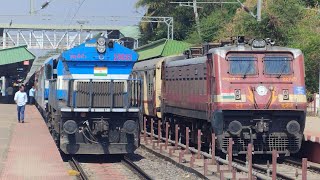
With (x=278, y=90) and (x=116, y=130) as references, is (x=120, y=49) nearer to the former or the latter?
(x=116, y=130)

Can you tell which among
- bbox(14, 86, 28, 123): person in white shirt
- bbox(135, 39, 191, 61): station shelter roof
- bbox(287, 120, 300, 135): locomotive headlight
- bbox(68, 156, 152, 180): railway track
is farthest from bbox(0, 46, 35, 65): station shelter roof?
A: bbox(287, 120, 300, 135): locomotive headlight

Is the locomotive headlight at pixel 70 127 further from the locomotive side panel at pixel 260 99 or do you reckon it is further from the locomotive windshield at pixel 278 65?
the locomotive windshield at pixel 278 65

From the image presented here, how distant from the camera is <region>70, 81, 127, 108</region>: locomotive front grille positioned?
1747 cm

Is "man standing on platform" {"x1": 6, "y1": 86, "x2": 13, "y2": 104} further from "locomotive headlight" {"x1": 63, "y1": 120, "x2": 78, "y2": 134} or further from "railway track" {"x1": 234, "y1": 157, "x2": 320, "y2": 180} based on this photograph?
"railway track" {"x1": 234, "y1": 157, "x2": 320, "y2": 180}

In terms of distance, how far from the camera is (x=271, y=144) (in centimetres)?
1694

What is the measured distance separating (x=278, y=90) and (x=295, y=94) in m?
0.45

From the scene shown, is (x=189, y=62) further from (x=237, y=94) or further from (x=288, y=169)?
(x=288, y=169)

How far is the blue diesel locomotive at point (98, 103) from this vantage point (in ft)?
57.2

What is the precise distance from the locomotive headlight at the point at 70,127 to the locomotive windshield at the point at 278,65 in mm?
5056

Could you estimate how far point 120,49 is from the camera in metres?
18.2

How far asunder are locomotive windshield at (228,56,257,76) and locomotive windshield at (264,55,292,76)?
1.08 ft

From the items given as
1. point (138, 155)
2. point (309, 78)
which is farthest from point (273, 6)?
point (138, 155)

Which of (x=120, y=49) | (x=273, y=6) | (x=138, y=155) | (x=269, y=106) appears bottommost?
(x=138, y=155)

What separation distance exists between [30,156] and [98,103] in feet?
7.37
